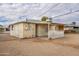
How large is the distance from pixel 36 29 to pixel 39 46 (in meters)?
0.30

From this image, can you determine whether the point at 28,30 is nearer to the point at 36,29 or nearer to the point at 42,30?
the point at 36,29

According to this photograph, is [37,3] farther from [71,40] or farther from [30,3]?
[71,40]

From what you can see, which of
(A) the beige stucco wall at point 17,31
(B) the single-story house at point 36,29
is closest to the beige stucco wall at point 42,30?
(B) the single-story house at point 36,29

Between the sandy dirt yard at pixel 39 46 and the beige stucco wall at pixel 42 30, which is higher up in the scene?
the beige stucco wall at pixel 42 30

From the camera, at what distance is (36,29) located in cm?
360

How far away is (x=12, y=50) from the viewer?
11.7ft

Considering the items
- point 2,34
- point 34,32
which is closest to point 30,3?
point 34,32

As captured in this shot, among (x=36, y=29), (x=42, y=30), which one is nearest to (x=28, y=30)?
(x=36, y=29)

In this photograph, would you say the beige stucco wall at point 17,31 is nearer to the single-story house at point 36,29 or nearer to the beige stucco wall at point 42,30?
the single-story house at point 36,29

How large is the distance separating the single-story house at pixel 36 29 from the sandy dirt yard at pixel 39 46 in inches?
3.4

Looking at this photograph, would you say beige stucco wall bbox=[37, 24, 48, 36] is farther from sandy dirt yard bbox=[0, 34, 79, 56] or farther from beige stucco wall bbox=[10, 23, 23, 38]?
beige stucco wall bbox=[10, 23, 23, 38]

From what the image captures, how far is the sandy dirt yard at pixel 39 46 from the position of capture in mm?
3551

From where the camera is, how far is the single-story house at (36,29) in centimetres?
356

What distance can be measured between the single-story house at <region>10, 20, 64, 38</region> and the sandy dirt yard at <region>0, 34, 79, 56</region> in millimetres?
87
